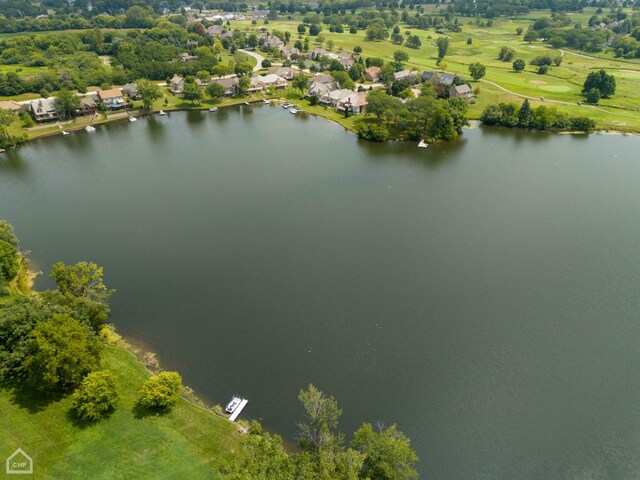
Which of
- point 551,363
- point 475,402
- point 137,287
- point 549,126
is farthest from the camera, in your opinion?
Answer: point 549,126

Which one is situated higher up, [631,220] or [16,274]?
[16,274]

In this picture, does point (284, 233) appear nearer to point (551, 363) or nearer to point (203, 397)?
point (203, 397)

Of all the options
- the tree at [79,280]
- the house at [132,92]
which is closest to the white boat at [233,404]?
the tree at [79,280]

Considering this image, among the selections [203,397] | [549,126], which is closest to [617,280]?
[203,397]

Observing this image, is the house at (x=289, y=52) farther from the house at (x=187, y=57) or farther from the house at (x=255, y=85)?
the house at (x=255, y=85)

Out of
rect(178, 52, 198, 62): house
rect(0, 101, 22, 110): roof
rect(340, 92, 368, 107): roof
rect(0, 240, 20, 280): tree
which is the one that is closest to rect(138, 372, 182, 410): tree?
rect(0, 240, 20, 280): tree

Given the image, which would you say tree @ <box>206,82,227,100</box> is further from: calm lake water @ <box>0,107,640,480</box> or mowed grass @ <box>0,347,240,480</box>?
mowed grass @ <box>0,347,240,480</box>
